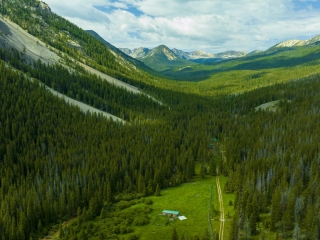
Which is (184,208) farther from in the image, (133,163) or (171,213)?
(133,163)

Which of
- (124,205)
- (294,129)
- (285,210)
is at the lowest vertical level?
(124,205)

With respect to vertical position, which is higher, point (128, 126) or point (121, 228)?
point (128, 126)

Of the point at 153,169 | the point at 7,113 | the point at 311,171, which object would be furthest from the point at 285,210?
the point at 7,113

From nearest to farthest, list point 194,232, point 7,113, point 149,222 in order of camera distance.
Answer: point 194,232 → point 149,222 → point 7,113

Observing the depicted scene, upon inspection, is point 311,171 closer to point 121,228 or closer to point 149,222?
point 149,222

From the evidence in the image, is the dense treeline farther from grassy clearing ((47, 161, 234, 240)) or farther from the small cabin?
the small cabin

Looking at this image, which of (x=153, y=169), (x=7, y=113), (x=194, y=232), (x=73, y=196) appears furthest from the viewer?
(x=7, y=113)

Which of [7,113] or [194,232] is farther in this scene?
[7,113]

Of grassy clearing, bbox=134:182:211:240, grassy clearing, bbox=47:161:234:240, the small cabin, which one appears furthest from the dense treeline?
the small cabin

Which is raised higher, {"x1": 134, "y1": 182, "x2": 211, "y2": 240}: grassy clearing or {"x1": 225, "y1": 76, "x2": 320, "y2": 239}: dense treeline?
{"x1": 225, "y1": 76, "x2": 320, "y2": 239}: dense treeline

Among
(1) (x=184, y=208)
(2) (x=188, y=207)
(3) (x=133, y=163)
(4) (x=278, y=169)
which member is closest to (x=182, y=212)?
(1) (x=184, y=208)

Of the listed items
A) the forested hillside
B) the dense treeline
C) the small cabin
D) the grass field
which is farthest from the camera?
the small cabin
